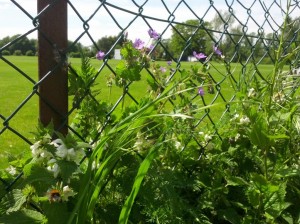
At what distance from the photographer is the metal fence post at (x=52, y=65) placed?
3.18ft

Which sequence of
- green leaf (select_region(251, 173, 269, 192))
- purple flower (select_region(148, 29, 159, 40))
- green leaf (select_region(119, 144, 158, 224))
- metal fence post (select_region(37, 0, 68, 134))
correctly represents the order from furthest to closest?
1. purple flower (select_region(148, 29, 159, 40))
2. green leaf (select_region(251, 173, 269, 192))
3. metal fence post (select_region(37, 0, 68, 134))
4. green leaf (select_region(119, 144, 158, 224))

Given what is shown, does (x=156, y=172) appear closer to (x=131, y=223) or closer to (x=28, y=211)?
(x=131, y=223)

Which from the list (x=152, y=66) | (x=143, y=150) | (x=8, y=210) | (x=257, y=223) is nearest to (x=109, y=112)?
(x=143, y=150)

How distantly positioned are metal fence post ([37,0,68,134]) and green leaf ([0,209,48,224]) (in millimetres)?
197

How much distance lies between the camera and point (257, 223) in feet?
3.97

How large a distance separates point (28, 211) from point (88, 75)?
323 mm

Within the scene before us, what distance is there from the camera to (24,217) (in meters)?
0.89

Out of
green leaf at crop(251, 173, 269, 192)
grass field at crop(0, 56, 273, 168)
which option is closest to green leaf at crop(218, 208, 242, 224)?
green leaf at crop(251, 173, 269, 192)

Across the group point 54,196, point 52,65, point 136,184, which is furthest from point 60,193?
point 52,65

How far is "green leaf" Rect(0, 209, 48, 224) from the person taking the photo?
0.87m

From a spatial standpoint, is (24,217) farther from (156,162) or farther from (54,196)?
(156,162)

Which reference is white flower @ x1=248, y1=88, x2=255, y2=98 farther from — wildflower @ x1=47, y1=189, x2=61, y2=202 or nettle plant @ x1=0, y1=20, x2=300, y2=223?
wildflower @ x1=47, y1=189, x2=61, y2=202

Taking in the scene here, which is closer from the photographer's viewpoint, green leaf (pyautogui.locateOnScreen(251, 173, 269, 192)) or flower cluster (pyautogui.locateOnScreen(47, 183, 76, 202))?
flower cluster (pyautogui.locateOnScreen(47, 183, 76, 202))

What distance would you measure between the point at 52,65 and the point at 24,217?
33 centimetres
